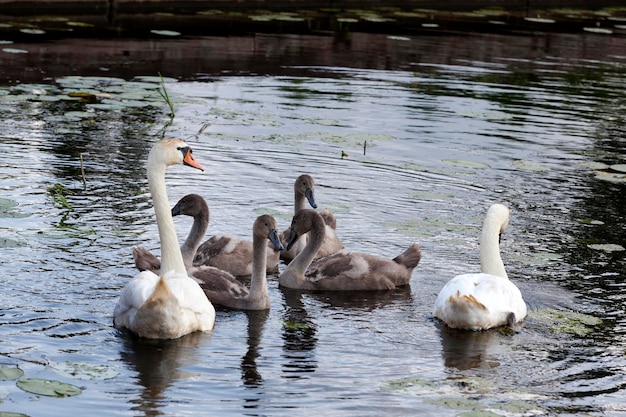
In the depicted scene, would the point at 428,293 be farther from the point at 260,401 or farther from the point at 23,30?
the point at 23,30

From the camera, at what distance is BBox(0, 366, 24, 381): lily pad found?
8070 mm

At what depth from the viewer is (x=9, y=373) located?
8.12 meters

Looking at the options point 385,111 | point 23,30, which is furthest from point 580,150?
point 23,30

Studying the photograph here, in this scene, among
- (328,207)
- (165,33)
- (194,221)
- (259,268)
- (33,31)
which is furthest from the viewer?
(165,33)

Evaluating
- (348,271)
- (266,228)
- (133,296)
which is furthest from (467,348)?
(133,296)

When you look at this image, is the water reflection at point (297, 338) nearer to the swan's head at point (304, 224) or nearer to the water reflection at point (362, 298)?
the water reflection at point (362, 298)

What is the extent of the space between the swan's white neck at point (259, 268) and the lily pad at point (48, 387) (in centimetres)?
236

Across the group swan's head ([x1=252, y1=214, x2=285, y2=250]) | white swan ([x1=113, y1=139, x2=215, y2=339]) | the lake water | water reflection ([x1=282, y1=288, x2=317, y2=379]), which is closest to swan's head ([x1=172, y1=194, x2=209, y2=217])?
the lake water

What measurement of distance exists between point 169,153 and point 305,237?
7.92ft

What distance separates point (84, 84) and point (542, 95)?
25.0ft

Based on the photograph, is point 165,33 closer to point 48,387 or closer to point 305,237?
point 305,237

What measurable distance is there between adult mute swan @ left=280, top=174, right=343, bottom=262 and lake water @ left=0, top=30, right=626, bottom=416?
0.24m

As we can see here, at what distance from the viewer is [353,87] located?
20.8 metres

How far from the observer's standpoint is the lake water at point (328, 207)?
8.34 metres
